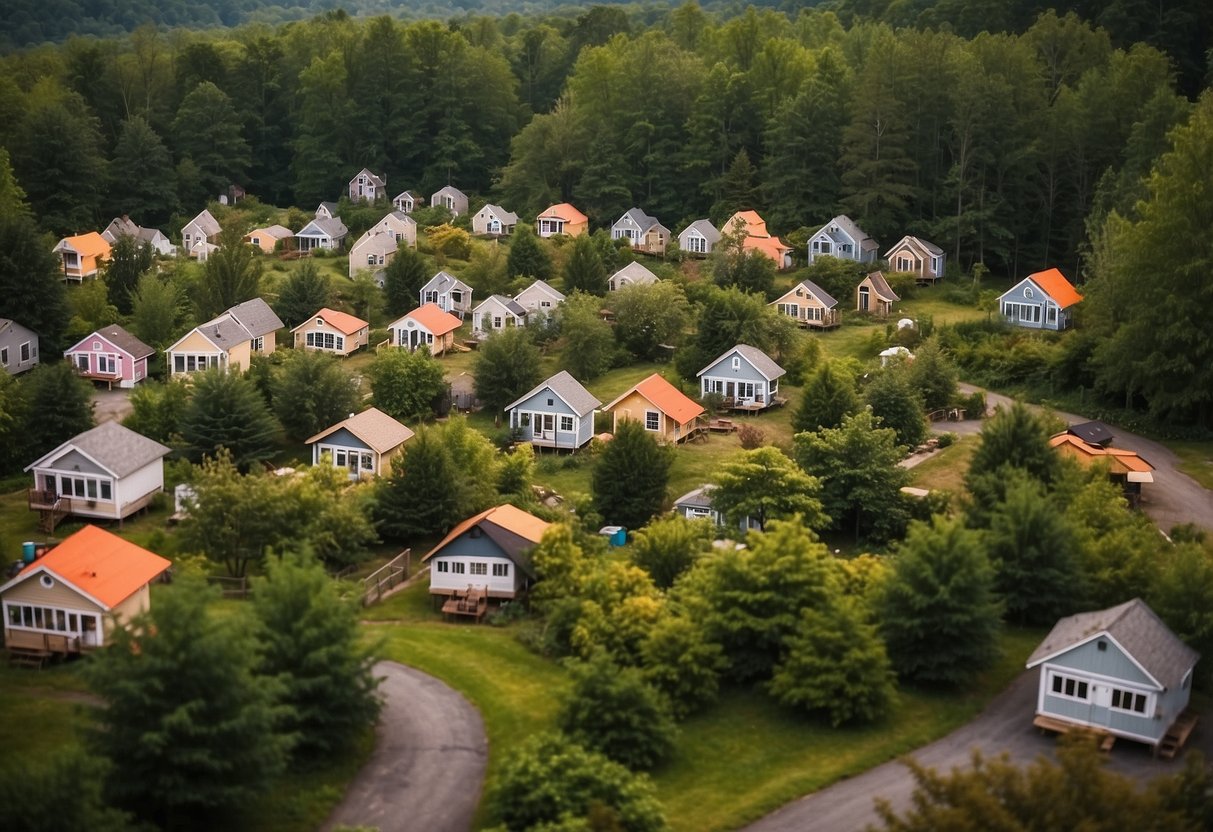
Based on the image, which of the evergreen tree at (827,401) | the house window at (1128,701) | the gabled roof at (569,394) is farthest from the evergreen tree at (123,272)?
the house window at (1128,701)

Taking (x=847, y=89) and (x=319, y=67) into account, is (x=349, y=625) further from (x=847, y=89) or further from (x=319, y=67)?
(x=319, y=67)

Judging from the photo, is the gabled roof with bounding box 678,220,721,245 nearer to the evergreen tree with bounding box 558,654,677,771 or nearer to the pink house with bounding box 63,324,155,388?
the pink house with bounding box 63,324,155,388

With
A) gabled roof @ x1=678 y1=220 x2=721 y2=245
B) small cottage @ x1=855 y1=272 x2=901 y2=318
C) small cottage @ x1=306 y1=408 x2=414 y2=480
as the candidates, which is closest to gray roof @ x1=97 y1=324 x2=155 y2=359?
small cottage @ x1=306 y1=408 x2=414 y2=480

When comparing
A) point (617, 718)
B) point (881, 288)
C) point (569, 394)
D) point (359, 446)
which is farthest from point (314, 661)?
point (881, 288)

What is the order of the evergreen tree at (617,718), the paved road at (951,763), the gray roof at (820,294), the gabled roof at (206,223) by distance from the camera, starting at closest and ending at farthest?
the paved road at (951,763)
the evergreen tree at (617,718)
the gray roof at (820,294)
the gabled roof at (206,223)

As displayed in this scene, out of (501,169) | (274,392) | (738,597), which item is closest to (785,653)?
(738,597)

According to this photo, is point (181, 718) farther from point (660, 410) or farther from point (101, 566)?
point (660, 410)

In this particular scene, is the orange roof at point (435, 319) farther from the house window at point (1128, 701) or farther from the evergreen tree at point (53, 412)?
the house window at point (1128, 701)
